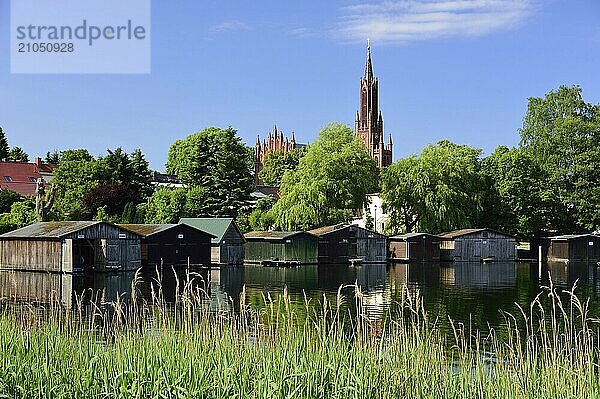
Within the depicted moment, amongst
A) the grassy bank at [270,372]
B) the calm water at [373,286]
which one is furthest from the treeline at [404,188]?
the grassy bank at [270,372]

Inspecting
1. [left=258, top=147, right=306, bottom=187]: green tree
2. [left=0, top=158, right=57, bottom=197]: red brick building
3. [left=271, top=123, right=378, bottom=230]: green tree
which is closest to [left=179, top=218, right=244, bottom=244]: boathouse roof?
[left=271, top=123, right=378, bottom=230]: green tree

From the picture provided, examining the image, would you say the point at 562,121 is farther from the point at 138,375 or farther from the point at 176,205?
the point at 138,375

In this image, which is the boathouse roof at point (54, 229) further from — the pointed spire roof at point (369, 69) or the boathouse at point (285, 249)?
the pointed spire roof at point (369, 69)

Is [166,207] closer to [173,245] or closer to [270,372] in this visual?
[173,245]

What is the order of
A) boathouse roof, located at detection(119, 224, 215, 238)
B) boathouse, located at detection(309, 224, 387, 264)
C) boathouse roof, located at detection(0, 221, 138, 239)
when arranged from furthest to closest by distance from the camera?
boathouse, located at detection(309, 224, 387, 264)
boathouse roof, located at detection(119, 224, 215, 238)
boathouse roof, located at detection(0, 221, 138, 239)

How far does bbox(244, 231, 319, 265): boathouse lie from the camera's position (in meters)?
53.4

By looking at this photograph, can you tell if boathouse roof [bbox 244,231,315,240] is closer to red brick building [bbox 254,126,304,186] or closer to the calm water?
the calm water

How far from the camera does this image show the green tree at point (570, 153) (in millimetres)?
61375

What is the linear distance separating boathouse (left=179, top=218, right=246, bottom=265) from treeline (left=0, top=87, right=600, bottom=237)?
700 centimetres

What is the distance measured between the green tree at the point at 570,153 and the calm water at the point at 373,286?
10.9m

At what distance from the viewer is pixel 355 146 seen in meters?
61.5

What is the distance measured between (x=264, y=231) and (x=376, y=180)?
409 inches

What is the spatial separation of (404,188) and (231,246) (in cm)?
1415

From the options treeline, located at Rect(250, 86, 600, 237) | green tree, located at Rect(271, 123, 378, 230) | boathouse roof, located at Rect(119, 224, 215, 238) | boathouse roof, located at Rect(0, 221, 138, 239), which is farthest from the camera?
treeline, located at Rect(250, 86, 600, 237)
